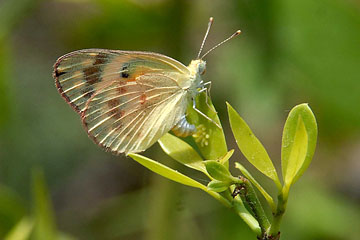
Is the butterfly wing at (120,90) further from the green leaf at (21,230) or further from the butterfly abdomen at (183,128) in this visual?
the green leaf at (21,230)

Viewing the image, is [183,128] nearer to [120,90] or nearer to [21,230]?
[120,90]

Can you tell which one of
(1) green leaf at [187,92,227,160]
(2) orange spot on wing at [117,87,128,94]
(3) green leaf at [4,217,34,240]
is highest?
(2) orange spot on wing at [117,87,128,94]

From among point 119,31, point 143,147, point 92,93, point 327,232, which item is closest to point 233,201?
point 143,147

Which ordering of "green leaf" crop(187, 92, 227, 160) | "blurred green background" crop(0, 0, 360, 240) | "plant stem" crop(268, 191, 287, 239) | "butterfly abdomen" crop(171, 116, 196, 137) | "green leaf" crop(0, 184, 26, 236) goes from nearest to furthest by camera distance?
"plant stem" crop(268, 191, 287, 239) → "green leaf" crop(187, 92, 227, 160) → "butterfly abdomen" crop(171, 116, 196, 137) → "green leaf" crop(0, 184, 26, 236) → "blurred green background" crop(0, 0, 360, 240)

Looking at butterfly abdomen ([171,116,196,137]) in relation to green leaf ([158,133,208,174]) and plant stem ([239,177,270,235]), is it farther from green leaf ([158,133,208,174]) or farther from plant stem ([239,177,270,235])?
plant stem ([239,177,270,235])

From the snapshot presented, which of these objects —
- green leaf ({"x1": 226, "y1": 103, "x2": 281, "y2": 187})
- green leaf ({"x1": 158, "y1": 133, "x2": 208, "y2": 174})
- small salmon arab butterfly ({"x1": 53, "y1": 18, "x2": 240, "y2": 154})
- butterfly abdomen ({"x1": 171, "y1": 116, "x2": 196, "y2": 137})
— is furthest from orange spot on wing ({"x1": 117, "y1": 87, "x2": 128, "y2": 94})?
green leaf ({"x1": 226, "y1": 103, "x2": 281, "y2": 187})

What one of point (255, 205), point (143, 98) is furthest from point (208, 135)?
point (143, 98)

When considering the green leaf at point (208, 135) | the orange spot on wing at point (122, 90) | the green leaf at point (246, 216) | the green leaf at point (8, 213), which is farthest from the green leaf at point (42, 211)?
the green leaf at point (246, 216)
